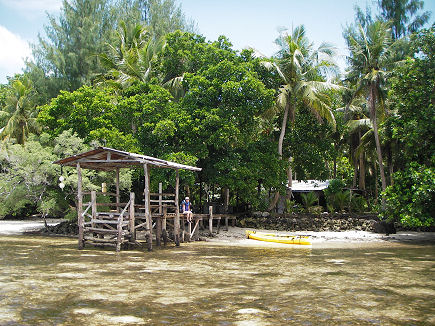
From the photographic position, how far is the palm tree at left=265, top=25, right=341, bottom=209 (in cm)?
2509

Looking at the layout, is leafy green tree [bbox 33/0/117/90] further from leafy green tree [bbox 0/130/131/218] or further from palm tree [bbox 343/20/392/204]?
palm tree [bbox 343/20/392/204]

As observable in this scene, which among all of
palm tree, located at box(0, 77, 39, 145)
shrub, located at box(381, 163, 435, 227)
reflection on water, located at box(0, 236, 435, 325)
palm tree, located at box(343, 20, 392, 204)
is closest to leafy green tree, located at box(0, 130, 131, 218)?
reflection on water, located at box(0, 236, 435, 325)

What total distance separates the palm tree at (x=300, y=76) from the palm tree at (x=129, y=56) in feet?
25.1

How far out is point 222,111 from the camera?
21.4 meters

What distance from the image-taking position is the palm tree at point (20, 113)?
30250 mm

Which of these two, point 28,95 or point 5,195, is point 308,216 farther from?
point 28,95

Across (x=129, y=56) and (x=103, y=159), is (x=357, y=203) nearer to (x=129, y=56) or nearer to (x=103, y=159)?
(x=129, y=56)

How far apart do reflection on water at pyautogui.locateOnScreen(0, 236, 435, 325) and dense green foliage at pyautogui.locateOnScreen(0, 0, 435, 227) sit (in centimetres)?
647

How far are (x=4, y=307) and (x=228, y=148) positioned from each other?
1621 centimetres

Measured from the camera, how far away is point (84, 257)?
44.0 ft

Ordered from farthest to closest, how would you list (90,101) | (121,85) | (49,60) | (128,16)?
(128,16), (49,60), (121,85), (90,101)

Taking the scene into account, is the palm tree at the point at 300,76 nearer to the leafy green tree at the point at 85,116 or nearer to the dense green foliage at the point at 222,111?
the dense green foliage at the point at 222,111

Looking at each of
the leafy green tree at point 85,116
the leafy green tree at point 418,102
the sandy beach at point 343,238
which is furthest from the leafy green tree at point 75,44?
the leafy green tree at point 418,102

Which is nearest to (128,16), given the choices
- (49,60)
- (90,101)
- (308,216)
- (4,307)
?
(49,60)
